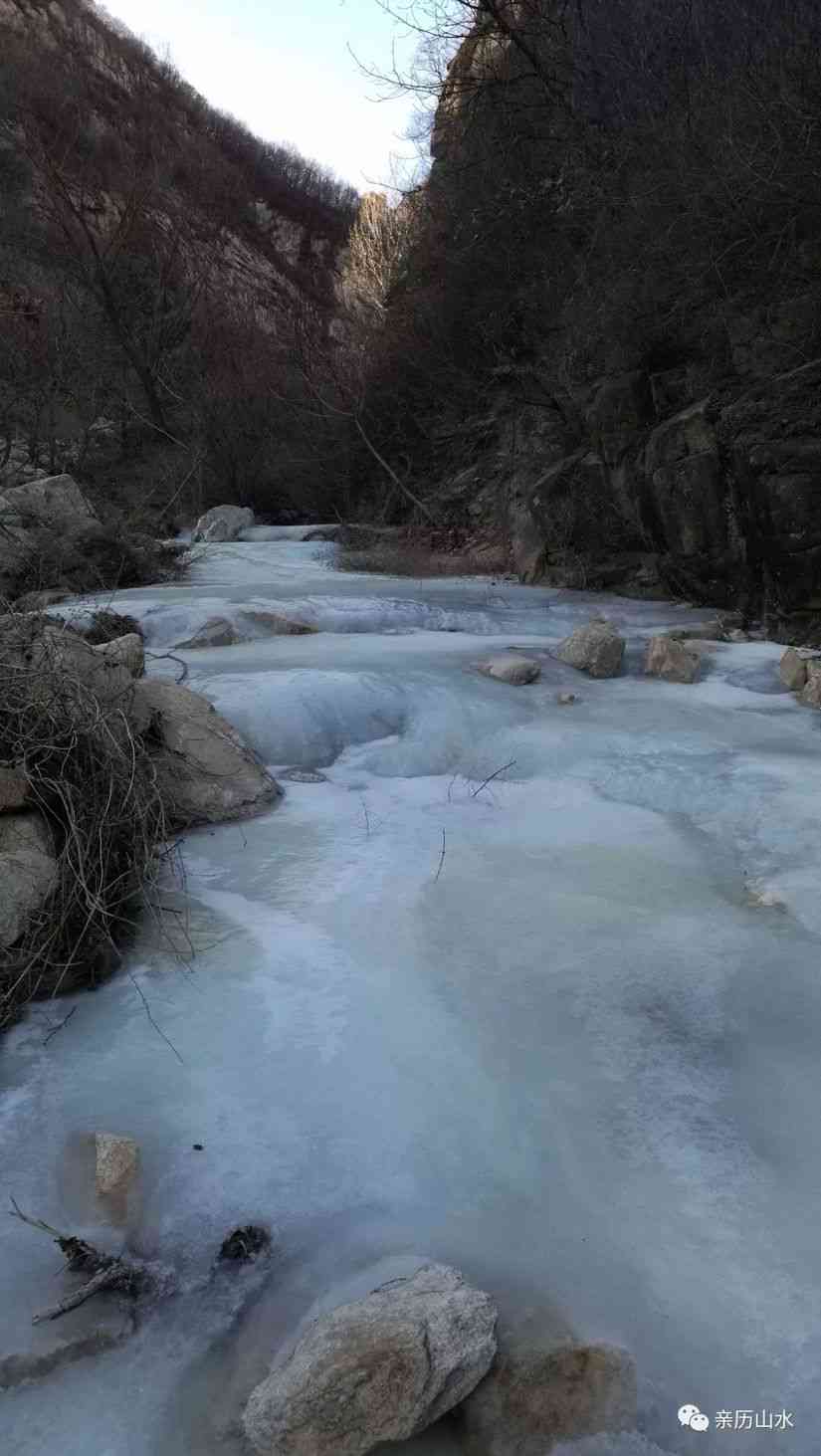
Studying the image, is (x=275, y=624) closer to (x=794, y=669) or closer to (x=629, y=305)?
(x=794, y=669)

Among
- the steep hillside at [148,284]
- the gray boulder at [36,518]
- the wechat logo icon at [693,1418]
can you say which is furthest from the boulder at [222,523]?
the wechat logo icon at [693,1418]

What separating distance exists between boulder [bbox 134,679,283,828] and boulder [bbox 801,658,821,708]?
279 centimetres

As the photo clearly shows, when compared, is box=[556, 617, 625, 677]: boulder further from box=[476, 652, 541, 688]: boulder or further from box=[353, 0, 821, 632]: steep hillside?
box=[353, 0, 821, 632]: steep hillside

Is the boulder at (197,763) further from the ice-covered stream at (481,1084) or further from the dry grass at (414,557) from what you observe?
the dry grass at (414,557)

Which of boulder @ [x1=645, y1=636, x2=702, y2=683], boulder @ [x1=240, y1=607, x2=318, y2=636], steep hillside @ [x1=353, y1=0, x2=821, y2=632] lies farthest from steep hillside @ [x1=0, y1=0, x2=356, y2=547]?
boulder @ [x1=645, y1=636, x2=702, y2=683]

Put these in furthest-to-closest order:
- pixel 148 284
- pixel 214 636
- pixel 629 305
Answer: pixel 148 284
pixel 629 305
pixel 214 636

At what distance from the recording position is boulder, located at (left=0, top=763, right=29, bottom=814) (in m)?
2.60

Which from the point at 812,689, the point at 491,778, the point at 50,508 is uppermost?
the point at 50,508

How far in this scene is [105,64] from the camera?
26562 millimetres

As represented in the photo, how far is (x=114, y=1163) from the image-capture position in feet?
5.85

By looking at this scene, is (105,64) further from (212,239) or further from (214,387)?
(214,387)

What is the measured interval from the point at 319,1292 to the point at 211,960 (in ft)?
3.69

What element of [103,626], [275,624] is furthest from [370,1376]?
[275,624]

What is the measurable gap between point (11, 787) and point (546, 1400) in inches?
78.4
